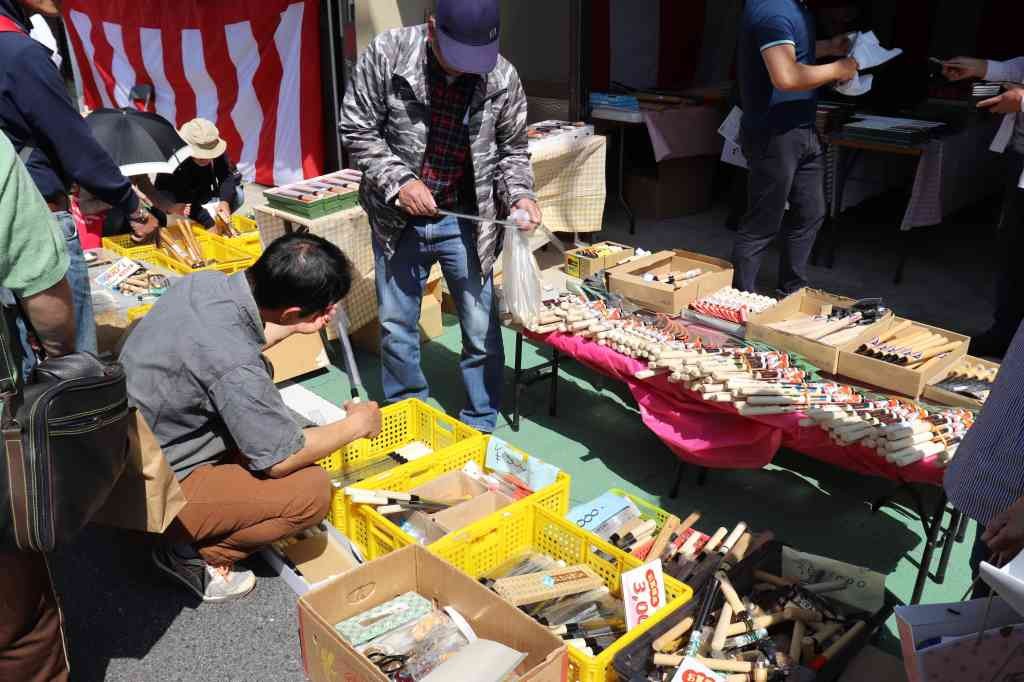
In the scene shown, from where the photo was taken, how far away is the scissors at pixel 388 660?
242cm

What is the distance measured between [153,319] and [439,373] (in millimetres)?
2320

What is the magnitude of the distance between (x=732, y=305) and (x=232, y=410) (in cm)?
256

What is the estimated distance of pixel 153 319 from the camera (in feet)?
9.43

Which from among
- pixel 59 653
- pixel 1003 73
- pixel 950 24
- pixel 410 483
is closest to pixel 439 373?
pixel 410 483

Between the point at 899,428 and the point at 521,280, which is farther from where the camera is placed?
the point at 521,280

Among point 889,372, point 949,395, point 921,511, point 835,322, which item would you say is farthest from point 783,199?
point 921,511

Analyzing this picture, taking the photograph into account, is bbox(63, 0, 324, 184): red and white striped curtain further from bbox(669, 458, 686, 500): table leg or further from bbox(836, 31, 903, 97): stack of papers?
bbox(669, 458, 686, 500): table leg

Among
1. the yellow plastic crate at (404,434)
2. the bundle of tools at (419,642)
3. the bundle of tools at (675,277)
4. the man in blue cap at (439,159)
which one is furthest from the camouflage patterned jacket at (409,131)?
the bundle of tools at (419,642)

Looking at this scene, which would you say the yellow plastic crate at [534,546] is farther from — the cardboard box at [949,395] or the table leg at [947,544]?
the cardboard box at [949,395]

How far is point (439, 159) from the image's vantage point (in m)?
3.74

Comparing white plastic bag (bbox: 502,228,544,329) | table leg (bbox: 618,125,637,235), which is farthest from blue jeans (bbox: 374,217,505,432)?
table leg (bbox: 618,125,637,235)

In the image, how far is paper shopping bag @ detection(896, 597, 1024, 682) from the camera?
1.80m

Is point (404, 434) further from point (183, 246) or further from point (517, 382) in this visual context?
point (183, 246)

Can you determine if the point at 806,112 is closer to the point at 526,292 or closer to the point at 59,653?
the point at 526,292
